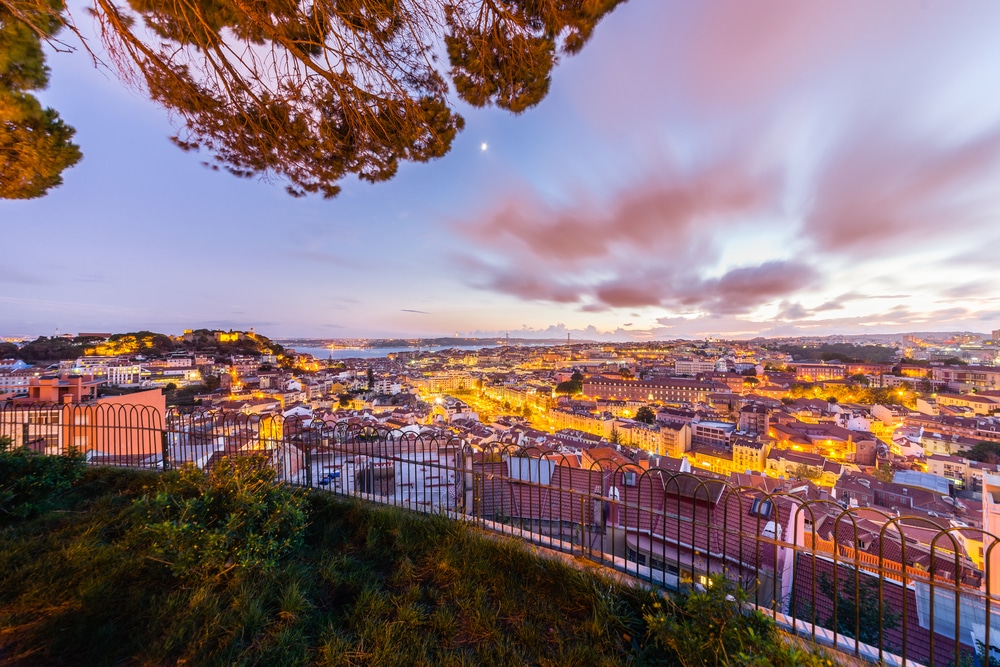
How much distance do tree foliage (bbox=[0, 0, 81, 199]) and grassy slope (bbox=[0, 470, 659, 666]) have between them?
477cm

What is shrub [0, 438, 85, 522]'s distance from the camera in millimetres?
3092

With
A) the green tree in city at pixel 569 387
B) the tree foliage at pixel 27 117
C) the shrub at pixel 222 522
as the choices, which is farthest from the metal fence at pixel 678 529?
the green tree in city at pixel 569 387

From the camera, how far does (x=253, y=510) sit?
8.43 feet

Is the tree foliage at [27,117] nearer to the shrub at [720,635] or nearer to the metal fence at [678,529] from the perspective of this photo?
the metal fence at [678,529]

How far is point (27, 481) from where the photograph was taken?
3197 millimetres

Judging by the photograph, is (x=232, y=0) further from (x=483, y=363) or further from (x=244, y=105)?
(x=483, y=363)

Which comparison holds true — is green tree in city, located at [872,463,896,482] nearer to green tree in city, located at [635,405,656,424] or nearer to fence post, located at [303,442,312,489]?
green tree in city, located at [635,405,656,424]

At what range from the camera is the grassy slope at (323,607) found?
2.06 metres

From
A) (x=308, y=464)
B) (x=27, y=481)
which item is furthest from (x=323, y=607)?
(x=27, y=481)

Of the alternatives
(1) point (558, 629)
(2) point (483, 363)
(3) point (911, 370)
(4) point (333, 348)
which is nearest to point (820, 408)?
(3) point (911, 370)

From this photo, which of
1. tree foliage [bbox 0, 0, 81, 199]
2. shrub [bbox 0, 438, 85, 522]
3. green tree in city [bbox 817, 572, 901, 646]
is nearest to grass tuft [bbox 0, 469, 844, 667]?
shrub [bbox 0, 438, 85, 522]

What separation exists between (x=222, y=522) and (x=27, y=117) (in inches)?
238

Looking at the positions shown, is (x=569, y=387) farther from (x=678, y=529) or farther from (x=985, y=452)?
(x=678, y=529)

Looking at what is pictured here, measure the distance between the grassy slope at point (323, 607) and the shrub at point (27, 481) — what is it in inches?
9.5
